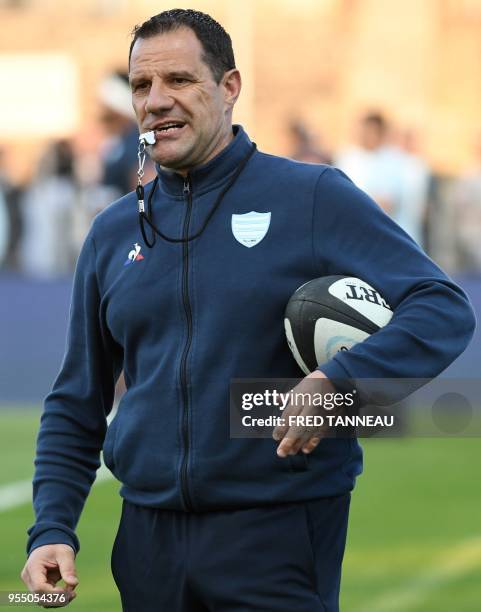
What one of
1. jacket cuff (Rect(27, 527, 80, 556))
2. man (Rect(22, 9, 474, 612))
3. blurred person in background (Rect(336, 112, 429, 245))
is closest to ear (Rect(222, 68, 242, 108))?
man (Rect(22, 9, 474, 612))

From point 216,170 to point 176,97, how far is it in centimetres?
22

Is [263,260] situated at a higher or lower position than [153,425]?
higher

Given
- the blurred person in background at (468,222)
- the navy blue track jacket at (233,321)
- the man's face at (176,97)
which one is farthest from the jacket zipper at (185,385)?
the blurred person in background at (468,222)

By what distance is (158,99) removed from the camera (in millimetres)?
4055

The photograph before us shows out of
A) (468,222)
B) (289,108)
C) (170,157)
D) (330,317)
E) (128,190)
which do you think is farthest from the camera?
(289,108)

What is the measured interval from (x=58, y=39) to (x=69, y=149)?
24.2 m

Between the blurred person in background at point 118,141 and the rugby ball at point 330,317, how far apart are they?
9605mm

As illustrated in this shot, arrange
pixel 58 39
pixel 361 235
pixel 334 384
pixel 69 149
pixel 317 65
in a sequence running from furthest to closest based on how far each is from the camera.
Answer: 1. pixel 58 39
2. pixel 317 65
3. pixel 69 149
4. pixel 361 235
5. pixel 334 384

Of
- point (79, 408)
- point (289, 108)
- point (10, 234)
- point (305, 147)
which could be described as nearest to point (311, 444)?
point (79, 408)

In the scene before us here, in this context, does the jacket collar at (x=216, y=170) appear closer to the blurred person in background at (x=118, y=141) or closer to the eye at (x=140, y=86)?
the eye at (x=140, y=86)

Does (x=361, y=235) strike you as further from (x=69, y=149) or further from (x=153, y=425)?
(x=69, y=149)

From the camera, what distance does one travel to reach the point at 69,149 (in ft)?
57.4

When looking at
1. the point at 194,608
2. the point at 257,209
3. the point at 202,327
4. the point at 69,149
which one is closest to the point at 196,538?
the point at 194,608

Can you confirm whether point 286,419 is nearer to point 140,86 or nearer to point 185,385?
point 185,385
